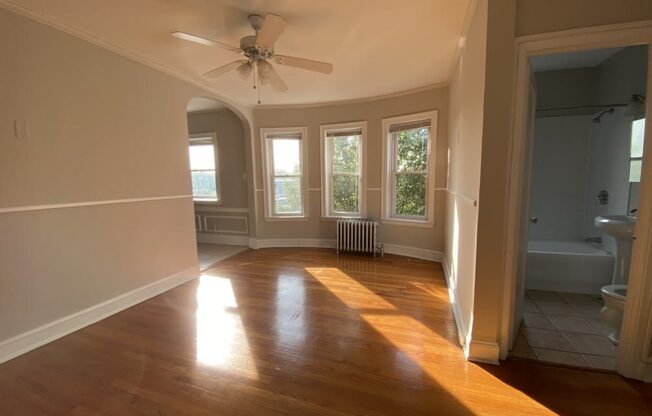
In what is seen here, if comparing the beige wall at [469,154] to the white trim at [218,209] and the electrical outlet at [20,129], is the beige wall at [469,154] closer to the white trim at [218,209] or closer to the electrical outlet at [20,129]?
the electrical outlet at [20,129]

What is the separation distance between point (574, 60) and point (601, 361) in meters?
3.36

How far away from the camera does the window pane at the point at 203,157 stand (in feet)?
17.4

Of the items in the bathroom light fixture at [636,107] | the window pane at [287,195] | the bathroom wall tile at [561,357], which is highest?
the bathroom light fixture at [636,107]

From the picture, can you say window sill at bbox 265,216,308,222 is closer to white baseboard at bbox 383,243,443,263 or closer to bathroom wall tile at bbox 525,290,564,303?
white baseboard at bbox 383,243,443,263

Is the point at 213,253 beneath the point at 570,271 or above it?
beneath

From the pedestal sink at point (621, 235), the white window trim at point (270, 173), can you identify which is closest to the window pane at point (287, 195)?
the white window trim at point (270, 173)

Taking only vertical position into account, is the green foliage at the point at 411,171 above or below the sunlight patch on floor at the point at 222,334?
above

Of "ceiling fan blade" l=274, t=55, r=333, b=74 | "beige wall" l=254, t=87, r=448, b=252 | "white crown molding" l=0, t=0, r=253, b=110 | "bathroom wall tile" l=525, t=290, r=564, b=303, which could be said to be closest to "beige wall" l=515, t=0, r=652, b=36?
"ceiling fan blade" l=274, t=55, r=333, b=74

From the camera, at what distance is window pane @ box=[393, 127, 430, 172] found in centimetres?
410

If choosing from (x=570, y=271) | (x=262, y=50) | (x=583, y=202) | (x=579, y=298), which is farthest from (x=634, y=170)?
(x=262, y=50)

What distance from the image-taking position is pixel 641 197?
5.16 feet

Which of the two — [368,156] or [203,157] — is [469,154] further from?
[203,157]

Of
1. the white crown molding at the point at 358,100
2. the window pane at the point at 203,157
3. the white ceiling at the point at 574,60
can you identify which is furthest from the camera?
the window pane at the point at 203,157

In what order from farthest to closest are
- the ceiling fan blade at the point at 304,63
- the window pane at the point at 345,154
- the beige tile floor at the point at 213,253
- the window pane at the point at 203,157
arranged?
Result: the window pane at the point at 203,157, the window pane at the point at 345,154, the beige tile floor at the point at 213,253, the ceiling fan blade at the point at 304,63
